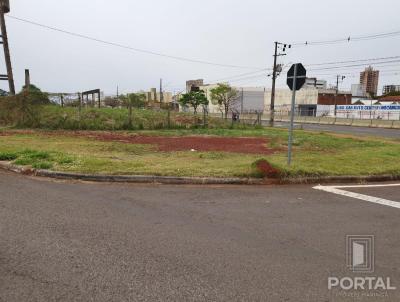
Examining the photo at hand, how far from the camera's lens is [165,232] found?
490 cm

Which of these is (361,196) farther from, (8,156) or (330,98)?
(330,98)

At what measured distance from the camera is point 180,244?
4.48 m

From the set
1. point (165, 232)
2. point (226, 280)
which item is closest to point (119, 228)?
point (165, 232)

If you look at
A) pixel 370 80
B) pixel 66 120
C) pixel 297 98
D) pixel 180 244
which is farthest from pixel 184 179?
pixel 370 80

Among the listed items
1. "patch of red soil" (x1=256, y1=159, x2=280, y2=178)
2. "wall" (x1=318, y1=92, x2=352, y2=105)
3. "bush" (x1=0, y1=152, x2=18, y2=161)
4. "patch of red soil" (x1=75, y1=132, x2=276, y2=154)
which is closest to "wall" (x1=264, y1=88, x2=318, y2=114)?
"wall" (x1=318, y1=92, x2=352, y2=105)

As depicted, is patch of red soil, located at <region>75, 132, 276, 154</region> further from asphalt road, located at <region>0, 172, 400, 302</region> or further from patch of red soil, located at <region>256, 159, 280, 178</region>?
asphalt road, located at <region>0, 172, 400, 302</region>

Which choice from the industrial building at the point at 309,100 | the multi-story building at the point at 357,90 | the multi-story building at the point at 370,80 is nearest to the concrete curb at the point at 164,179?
the industrial building at the point at 309,100

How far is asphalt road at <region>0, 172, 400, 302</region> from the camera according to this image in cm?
339

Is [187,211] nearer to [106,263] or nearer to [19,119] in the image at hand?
[106,263]

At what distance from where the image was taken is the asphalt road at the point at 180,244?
3.39 meters

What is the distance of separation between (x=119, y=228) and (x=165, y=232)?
2.25 feet

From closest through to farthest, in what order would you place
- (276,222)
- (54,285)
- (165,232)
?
(54,285), (165,232), (276,222)

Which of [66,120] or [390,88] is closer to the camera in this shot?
[66,120]

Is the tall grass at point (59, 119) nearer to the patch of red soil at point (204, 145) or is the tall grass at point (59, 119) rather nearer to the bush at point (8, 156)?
the patch of red soil at point (204, 145)
